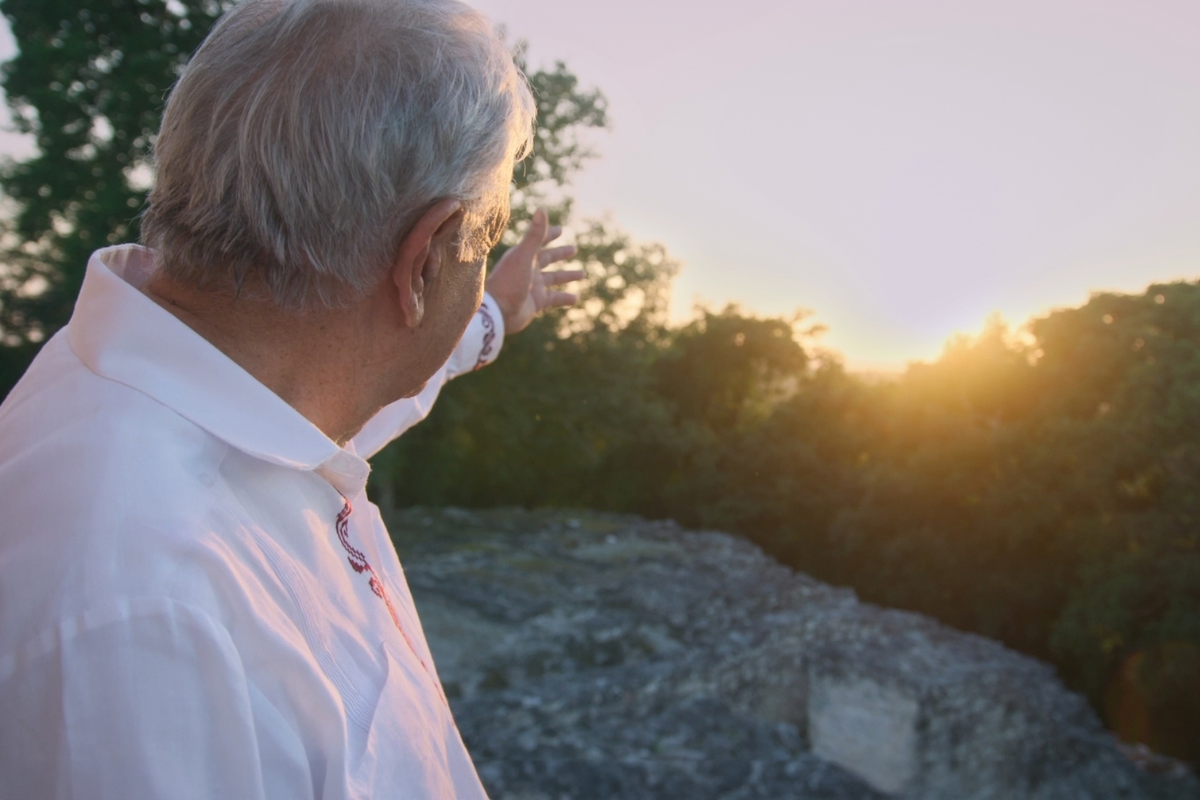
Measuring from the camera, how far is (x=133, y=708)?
0.70 m

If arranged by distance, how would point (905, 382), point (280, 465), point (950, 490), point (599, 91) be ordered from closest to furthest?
point (280, 465) → point (599, 91) → point (950, 490) → point (905, 382)

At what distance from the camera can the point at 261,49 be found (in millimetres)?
939

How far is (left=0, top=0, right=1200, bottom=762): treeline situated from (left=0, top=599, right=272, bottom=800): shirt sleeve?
973 cm

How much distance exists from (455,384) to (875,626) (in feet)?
24.2

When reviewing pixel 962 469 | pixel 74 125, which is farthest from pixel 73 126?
pixel 962 469

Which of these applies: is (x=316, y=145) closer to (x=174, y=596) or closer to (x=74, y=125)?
(x=174, y=596)

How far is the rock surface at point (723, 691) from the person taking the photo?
16.7 feet

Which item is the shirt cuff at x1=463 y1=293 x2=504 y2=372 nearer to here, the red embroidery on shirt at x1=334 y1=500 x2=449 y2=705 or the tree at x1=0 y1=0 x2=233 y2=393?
the red embroidery on shirt at x1=334 y1=500 x2=449 y2=705

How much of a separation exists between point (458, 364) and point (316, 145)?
1251 mm

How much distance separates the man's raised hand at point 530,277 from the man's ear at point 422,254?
107cm

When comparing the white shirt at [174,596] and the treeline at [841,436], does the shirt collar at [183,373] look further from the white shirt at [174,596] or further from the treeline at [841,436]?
the treeline at [841,436]

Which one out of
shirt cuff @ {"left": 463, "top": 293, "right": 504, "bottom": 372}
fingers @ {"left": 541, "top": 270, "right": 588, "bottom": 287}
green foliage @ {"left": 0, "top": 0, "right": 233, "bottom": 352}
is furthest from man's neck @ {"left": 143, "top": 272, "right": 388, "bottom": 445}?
green foliage @ {"left": 0, "top": 0, "right": 233, "bottom": 352}

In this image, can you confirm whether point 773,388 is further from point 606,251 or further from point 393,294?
point 393,294

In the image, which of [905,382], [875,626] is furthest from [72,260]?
[905,382]
